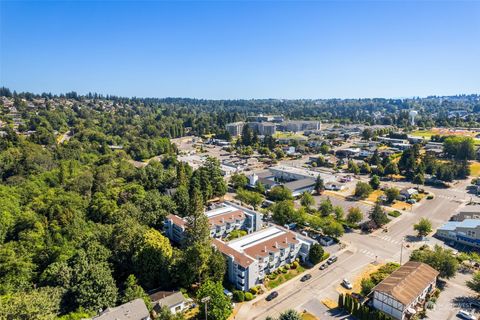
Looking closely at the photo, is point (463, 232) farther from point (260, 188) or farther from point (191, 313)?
point (191, 313)

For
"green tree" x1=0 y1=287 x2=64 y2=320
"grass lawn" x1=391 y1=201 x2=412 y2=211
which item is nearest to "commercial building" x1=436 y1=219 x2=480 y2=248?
"grass lawn" x1=391 y1=201 x2=412 y2=211

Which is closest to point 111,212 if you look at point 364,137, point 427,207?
point 427,207

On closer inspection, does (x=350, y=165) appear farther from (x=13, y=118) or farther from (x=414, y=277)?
(x=13, y=118)

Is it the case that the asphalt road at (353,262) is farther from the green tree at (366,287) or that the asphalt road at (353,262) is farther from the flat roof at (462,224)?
the flat roof at (462,224)

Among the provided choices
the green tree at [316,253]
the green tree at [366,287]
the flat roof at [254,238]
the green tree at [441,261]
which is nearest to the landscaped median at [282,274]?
the green tree at [316,253]

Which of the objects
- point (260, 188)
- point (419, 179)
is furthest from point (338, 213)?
point (419, 179)

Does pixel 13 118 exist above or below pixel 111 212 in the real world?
above
